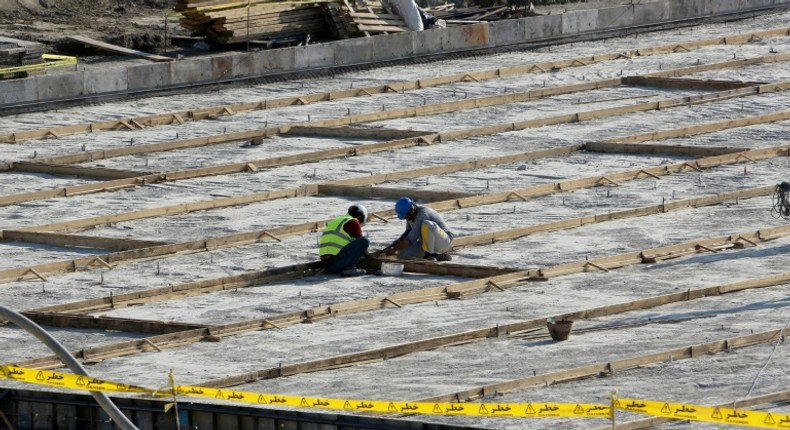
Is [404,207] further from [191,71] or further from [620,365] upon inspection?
[191,71]

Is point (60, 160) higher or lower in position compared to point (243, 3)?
lower

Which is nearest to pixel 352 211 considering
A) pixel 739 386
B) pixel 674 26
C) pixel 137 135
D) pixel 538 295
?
pixel 538 295

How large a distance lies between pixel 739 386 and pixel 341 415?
139 inches

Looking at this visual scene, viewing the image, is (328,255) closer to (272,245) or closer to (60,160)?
(272,245)

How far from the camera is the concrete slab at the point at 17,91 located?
29734 millimetres

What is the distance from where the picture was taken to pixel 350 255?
20.7 m

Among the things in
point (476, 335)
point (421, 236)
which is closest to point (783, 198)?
point (421, 236)

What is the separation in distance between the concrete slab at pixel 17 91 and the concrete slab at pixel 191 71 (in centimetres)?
A: 244

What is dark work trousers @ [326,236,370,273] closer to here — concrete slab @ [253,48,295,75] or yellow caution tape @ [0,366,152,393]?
yellow caution tape @ [0,366,152,393]

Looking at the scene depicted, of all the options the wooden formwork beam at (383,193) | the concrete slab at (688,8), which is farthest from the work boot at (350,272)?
the concrete slab at (688,8)

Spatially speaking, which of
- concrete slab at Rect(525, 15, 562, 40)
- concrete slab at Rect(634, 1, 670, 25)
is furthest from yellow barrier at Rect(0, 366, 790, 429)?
concrete slab at Rect(634, 1, 670, 25)

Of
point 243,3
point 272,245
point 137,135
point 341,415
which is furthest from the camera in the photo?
point 243,3

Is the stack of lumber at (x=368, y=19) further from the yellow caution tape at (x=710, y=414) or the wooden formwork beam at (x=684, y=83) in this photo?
the yellow caution tape at (x=710, y=414)

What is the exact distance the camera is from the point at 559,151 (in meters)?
26.5
